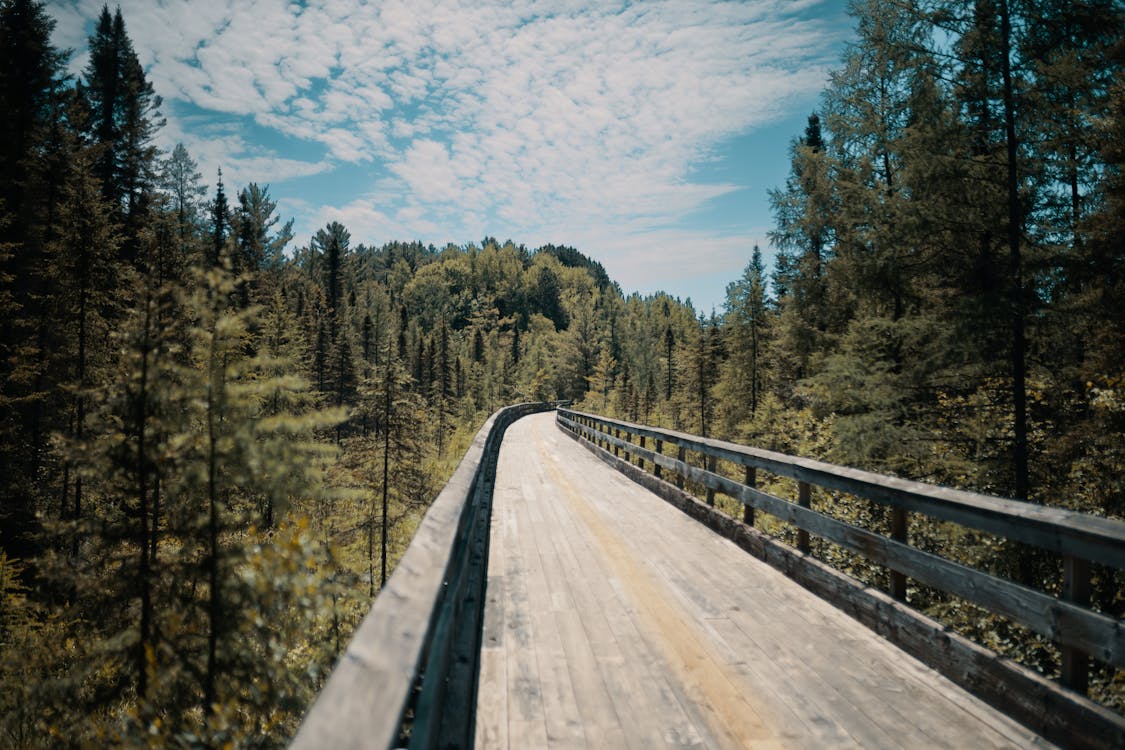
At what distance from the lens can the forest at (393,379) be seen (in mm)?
5621

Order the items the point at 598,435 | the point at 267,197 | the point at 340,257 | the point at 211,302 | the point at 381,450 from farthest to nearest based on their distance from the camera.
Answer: the point at 340,257, the point at 267,197, the point at 381,450, the point at 598,435, the point at 211,302

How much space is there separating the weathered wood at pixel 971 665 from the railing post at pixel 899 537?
11cm

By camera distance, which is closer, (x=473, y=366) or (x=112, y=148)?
(x=112, y=148)

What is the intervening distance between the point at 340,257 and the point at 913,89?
70.9 meters

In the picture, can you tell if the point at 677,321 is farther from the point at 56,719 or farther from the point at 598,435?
the point at 56,719

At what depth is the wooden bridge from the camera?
6.64ft

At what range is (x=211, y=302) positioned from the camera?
5699 millimetres

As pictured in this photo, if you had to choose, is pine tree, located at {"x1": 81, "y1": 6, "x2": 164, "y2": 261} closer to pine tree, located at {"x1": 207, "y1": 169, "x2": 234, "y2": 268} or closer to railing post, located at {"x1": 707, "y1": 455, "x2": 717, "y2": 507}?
pine tree, located at {"x1": 207, "y1": 169, "x2": 234, "y2": 268}

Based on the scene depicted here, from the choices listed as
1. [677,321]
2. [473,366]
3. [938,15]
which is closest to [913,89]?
[938,15]

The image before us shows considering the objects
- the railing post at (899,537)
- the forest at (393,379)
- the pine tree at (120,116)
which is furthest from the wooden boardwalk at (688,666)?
the pine tree at (120,116)

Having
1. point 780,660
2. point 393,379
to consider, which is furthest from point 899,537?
point 393,379

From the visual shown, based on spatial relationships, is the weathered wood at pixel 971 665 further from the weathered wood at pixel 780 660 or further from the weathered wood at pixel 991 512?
the weathered wood at pixel 991 512

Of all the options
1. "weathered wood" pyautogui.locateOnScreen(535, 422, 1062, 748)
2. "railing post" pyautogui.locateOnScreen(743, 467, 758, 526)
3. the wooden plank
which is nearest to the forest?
the wooden plank

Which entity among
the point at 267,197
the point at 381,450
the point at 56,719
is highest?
the point at 267,197
